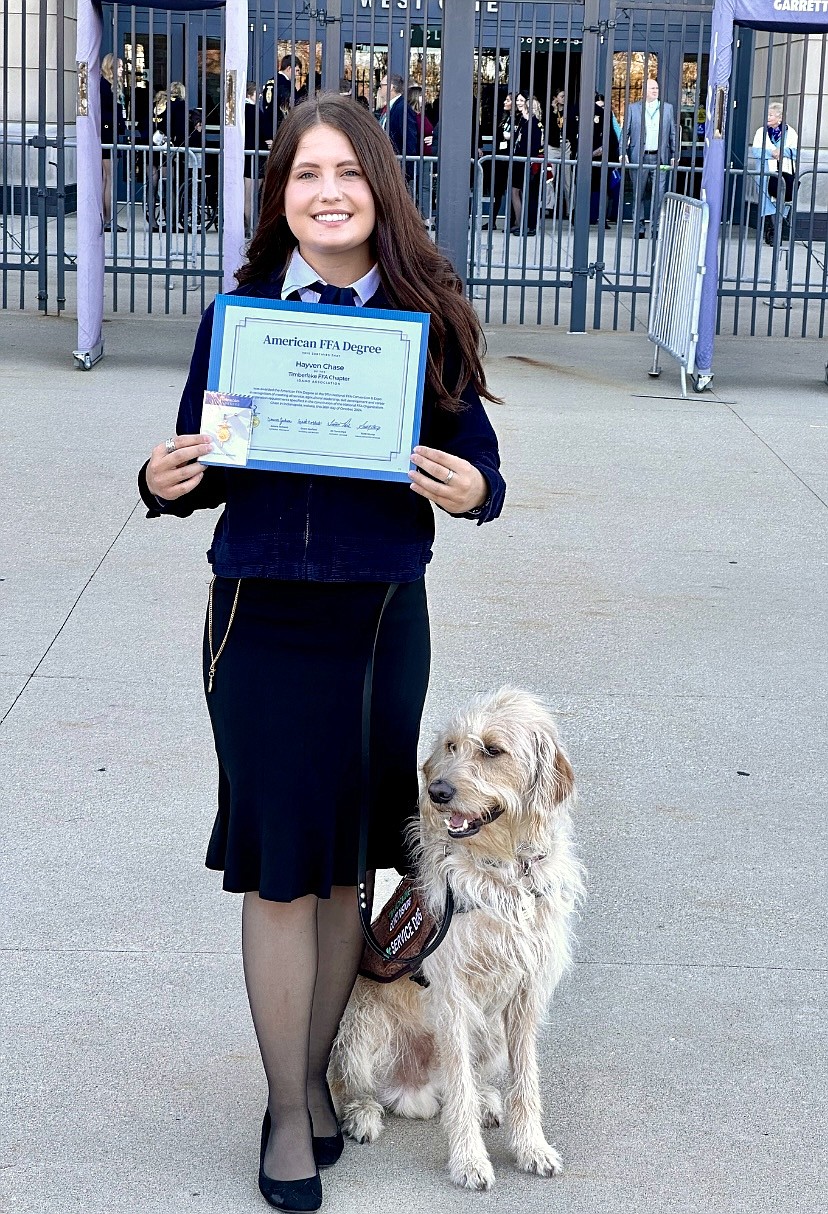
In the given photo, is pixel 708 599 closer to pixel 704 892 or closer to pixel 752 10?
pixel 704 892

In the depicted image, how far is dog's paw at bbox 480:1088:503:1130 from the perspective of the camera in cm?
308

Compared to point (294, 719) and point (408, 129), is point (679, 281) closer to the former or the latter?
point (408, 129)

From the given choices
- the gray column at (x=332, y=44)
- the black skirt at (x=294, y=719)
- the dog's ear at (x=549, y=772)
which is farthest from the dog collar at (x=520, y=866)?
the gray column at (x=332, y=44)

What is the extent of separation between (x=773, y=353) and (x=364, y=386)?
10.6 meters

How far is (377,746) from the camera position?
2824mm

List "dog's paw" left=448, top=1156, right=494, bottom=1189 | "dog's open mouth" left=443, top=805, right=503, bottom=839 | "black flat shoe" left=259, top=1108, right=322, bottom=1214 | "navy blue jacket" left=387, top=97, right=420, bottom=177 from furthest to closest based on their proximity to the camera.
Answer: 1. "navy blue jacket" left=387, top=97, right=420, bottom=177
2. "dog's paw" left=448, top=1156, right=494, bottom=1189
3. "black flat shoe" left=259, top=1108, right=322, bottom=1214
4. "dog's open mouth" left=443, top=805, right=503, bottom=839

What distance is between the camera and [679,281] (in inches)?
420

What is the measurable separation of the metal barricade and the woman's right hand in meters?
7.94

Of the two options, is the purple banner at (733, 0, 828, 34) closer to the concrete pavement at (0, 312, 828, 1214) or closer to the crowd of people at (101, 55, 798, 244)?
the crowd of people at (101, 55, 798, 244)

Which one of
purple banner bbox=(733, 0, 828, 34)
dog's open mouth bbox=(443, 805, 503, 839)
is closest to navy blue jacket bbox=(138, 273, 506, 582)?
dog's open mouth bbox=(443, 805, 503, 839)

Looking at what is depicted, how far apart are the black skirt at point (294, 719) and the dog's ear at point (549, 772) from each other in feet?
0.99

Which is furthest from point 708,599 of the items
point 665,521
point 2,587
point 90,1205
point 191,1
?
point 191,1

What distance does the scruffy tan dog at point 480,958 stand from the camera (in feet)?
8.86

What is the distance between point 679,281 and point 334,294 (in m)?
8.35
